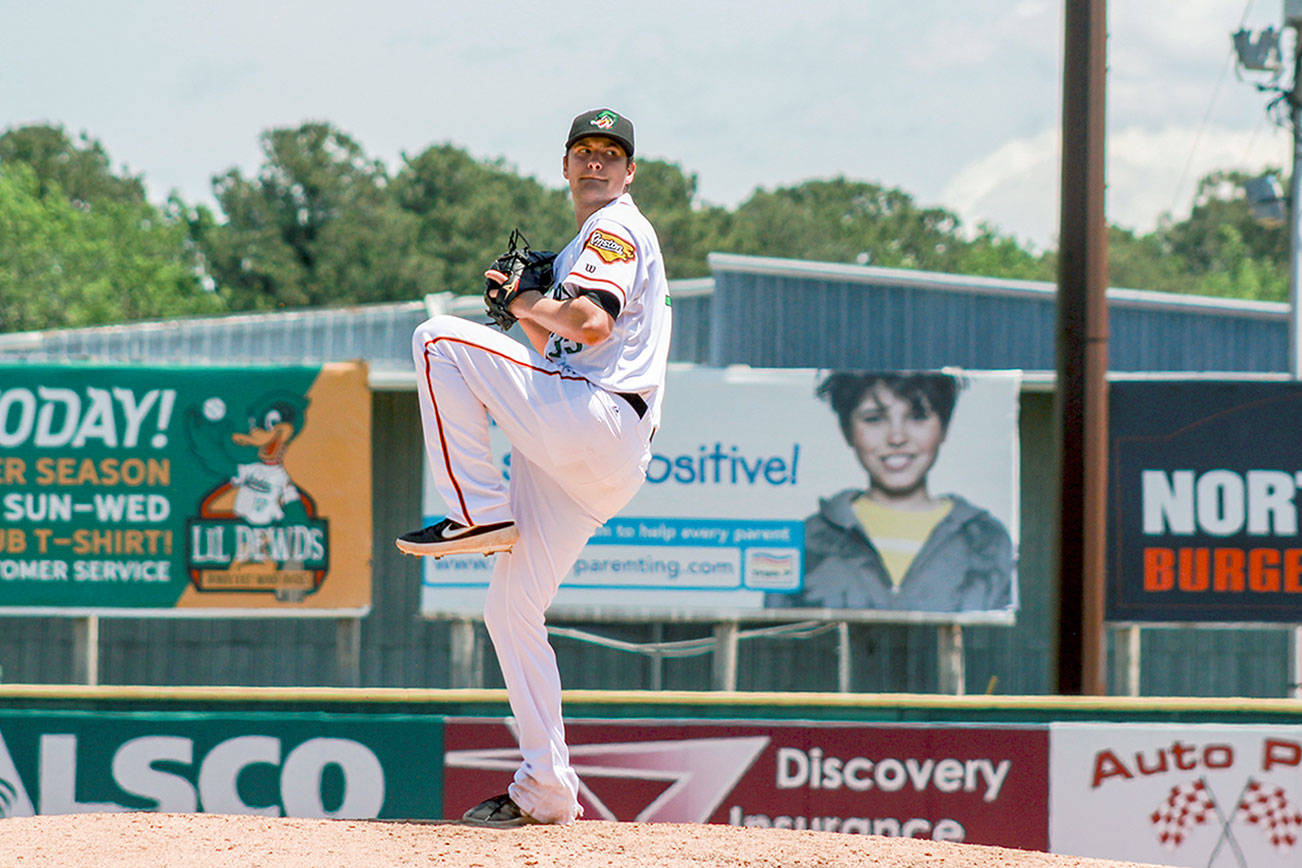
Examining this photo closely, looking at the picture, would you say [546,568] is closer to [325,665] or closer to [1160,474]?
[1160,474]

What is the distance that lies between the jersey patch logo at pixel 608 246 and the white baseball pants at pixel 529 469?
1.33ft

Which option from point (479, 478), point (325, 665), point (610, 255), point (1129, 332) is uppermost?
point (1129, 332)

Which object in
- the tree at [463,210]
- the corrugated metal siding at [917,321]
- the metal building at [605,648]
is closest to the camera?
the metal building at [605,648]

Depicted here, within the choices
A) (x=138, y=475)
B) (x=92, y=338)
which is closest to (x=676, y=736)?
(x=138, y=475)

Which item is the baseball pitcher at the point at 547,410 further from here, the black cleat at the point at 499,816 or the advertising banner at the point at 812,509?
the advertising banner at the point at 812,509

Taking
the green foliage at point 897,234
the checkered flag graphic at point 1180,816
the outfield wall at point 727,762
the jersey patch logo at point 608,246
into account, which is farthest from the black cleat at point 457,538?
the green foliage at point 897,234

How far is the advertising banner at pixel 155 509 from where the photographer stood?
495 inches

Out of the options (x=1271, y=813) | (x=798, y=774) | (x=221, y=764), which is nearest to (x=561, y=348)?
(x=798, y=774)

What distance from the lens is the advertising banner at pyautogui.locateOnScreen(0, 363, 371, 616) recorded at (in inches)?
495

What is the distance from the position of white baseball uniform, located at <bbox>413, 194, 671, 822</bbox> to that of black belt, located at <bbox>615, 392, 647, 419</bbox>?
0.04ft

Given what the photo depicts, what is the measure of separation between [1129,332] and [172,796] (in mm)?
15348

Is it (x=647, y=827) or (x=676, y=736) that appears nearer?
(x=647, y=827)

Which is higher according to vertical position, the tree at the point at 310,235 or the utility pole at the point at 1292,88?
the tree at the point at 310,235

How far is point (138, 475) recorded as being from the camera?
1260cm
